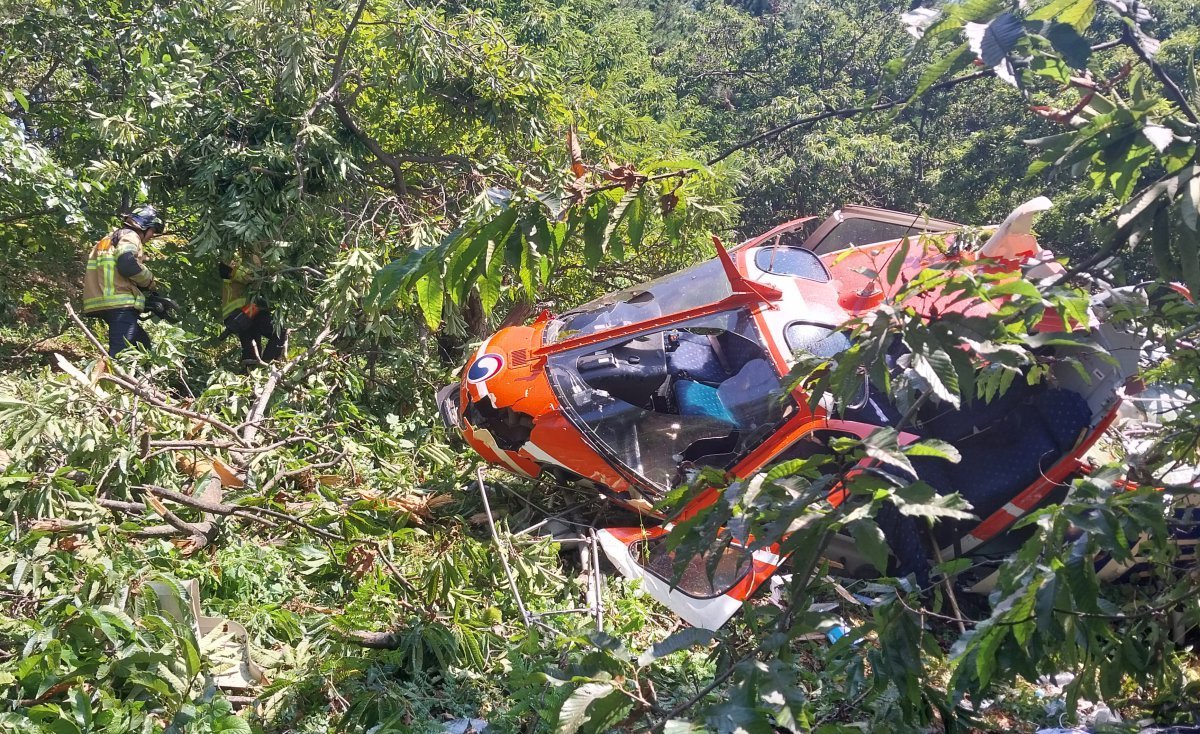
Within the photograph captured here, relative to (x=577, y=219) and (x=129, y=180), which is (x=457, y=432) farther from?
(x=129, y=180)

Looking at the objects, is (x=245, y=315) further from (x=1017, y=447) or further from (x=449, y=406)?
(x=1017, y=447)

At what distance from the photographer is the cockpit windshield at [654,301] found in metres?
4.20

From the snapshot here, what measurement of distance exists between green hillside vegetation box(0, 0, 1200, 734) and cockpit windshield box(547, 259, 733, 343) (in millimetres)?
251

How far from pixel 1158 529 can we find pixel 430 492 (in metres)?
3.58

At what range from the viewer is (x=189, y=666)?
2.77 meters

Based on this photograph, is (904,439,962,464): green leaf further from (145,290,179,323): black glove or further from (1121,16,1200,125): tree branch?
(145,290,179,323): black glove

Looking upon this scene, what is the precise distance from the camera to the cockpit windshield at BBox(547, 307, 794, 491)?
12.9 ft

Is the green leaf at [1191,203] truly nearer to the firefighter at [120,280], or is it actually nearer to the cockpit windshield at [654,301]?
the cockpit windshield at [654,301]

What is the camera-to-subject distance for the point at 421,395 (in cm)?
575

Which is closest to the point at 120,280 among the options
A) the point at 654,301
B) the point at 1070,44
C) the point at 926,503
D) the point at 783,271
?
the point at 654,301

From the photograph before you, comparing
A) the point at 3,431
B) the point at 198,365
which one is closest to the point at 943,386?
the point at 3,431

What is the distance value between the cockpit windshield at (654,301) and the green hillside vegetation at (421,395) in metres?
0.25

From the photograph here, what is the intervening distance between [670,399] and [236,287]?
348 centimetres

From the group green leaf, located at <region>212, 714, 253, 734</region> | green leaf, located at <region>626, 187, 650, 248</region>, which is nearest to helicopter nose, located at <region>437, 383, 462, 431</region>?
green leaf, located at <region>212, 714, 253, 734</region>
